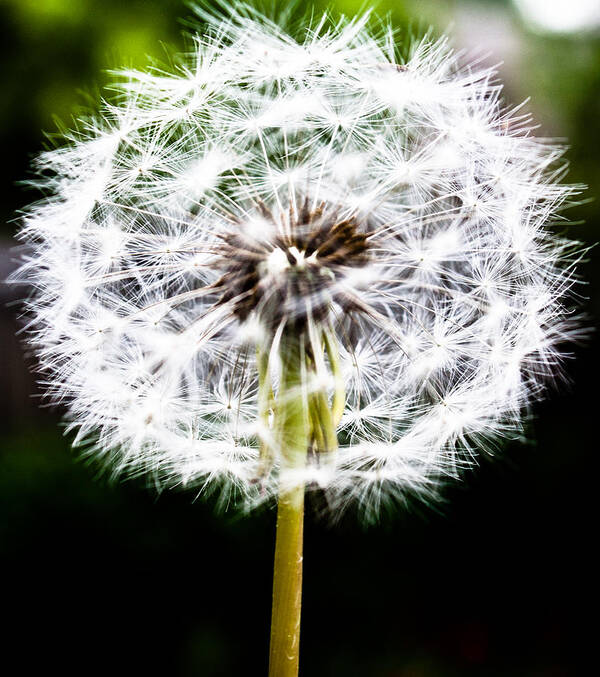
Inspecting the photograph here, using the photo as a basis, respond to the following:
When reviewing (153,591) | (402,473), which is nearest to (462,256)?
(402,473)

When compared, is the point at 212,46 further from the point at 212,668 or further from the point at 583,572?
the point at 583,572

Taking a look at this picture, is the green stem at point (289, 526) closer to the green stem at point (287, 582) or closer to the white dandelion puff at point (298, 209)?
the green stem at point (287, 582)

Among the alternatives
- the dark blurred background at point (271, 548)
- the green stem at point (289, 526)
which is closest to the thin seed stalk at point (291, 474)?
the green stem at point (289, 526)

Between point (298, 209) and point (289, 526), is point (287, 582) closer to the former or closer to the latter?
point (289, 526)

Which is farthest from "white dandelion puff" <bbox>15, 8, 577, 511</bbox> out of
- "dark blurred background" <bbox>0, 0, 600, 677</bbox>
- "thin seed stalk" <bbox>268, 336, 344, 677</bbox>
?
"dark blurred background" <bbox>0, 0, 600, 677</bbox>

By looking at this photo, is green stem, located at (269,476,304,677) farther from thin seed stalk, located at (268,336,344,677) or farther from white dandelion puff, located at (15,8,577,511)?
white dandelion puff, located at (15,8,577,511)
